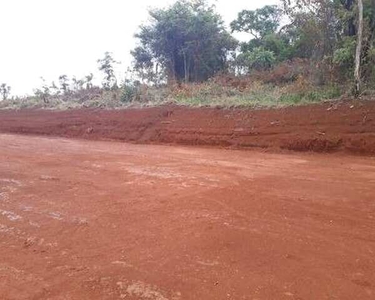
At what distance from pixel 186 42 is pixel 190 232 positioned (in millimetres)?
18566

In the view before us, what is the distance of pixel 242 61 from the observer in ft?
72.8

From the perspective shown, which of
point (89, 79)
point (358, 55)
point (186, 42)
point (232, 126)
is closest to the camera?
point (358, 55)

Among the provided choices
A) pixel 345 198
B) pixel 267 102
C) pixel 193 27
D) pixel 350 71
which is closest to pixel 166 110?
pixel 267 102

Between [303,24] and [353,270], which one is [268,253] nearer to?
[353,270]

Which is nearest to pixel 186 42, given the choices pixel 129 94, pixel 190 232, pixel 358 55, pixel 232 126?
pixel 129 94

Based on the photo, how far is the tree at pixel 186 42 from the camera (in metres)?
22.4

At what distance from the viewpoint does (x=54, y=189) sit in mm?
7586

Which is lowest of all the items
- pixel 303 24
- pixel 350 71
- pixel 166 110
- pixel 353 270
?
pixel 353 270

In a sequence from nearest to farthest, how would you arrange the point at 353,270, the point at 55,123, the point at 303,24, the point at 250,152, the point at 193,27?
the point at 353,270 → the point at 250,152 → the point at 303,24 → the point at 55,123 → the point at 193,27

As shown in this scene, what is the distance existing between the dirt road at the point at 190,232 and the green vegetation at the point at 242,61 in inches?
223

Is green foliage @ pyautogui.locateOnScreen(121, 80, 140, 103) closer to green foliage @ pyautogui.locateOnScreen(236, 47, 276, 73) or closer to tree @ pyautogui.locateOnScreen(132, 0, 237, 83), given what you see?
tree @ pyautogui.locateOnScreen(132, 0, 237, 83)

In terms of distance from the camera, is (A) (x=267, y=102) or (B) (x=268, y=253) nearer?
(B) (x=268, y=253)

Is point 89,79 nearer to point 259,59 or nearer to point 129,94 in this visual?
point 129,94

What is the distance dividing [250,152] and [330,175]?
12.8 feet
